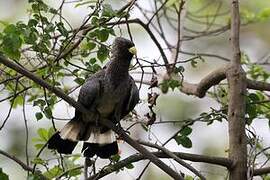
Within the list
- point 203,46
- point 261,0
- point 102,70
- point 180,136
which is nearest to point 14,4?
point 203,46

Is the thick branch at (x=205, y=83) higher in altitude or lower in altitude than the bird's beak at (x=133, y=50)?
lower

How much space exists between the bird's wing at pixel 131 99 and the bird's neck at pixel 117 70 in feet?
0.21

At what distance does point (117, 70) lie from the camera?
304 cm

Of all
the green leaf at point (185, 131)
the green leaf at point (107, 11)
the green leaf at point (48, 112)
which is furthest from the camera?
the green leaf at point (185, 131)

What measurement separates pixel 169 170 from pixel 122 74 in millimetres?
752

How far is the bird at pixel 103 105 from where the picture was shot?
2938 mm

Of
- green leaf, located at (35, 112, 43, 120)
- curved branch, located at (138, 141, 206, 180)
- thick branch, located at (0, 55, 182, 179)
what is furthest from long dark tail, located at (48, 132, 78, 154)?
curved branch, located at (138, 141, 206, 180)

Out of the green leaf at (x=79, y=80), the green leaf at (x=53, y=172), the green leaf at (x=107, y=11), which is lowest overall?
the green leaf at (x=53, y=172)

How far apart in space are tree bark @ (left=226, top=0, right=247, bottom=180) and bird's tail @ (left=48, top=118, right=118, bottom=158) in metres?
0.58

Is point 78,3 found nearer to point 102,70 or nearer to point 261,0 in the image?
point 102,70

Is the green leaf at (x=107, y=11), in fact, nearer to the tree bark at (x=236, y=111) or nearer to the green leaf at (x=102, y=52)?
the green leaf at (x=102, y=52)

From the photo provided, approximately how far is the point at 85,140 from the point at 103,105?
0.64 feet

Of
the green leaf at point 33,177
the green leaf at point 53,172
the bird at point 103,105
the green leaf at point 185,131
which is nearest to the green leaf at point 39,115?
the bird at point 103,105

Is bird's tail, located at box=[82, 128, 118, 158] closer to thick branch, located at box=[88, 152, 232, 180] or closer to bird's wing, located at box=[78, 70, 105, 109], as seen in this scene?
bird's wing, located at box=[78, 70, 105, 109]
